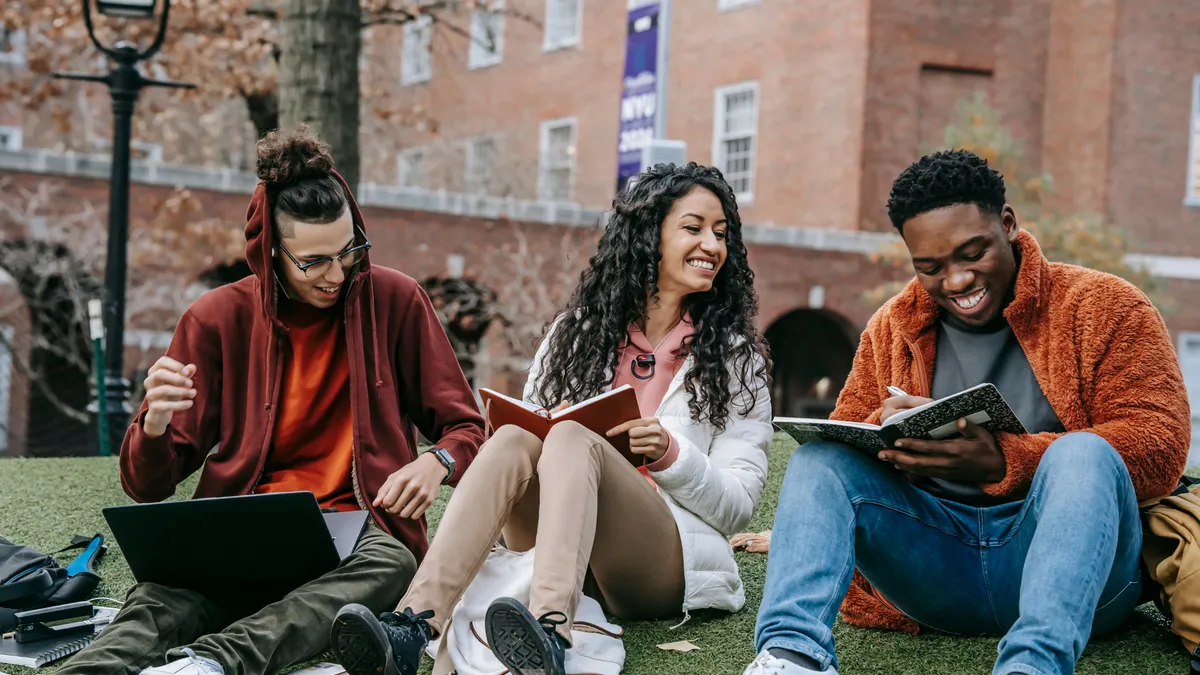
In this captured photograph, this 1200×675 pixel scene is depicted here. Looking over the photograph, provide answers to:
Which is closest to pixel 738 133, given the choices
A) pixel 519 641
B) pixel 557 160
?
pixel 557 160

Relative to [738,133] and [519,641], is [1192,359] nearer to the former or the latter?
[738,133]

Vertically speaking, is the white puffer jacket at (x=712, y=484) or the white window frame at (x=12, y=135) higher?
the white window frame at (x=12, y=135)

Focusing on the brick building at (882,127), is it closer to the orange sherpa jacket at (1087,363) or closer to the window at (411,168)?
the window at (411,168)

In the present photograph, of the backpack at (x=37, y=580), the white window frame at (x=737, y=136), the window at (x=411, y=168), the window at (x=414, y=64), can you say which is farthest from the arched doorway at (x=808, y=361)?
the backpack at (x=37, y=580)

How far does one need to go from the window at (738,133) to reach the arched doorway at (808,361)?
2403 millimetres

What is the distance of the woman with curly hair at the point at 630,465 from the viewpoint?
10.1ft

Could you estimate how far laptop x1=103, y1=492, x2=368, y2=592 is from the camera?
310 cm

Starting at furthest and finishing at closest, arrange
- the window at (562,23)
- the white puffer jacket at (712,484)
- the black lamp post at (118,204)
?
the window at (562,23) → the black lamp post at (118,204) → the white puffer jacket at (712,484)

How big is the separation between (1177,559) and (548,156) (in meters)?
21.3

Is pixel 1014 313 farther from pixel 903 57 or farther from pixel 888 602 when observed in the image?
pixel 903 57

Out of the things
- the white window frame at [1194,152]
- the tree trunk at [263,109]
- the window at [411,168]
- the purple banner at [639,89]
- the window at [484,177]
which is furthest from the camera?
the window at [411,168]

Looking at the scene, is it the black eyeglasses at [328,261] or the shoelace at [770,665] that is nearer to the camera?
the shoelace at [770,665]

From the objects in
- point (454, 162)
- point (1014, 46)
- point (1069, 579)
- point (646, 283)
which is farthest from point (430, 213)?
point (1069, 579)

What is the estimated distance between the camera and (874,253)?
60.6 feet
